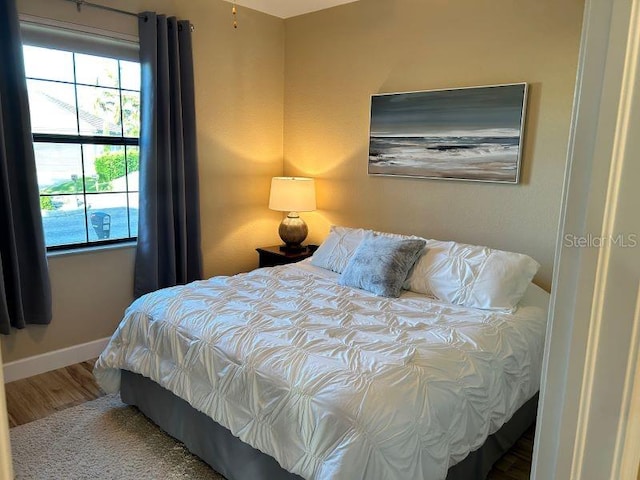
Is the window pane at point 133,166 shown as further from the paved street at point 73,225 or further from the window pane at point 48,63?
the window pane at point 48,63

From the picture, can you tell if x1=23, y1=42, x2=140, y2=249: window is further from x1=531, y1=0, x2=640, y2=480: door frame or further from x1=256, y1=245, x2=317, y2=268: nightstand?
x1=531, y1=0, x2=640, y2=480: door frame

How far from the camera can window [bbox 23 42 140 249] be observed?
2977 mm

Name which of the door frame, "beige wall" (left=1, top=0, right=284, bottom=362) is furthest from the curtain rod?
the door frame

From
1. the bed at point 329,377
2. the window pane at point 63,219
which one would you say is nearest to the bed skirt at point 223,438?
the bed at point 329,377

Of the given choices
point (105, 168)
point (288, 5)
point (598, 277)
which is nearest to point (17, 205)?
point (105, 168)

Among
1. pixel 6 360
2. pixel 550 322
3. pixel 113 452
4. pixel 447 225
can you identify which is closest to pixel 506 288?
pixel 447 225

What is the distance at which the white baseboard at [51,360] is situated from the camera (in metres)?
2.96

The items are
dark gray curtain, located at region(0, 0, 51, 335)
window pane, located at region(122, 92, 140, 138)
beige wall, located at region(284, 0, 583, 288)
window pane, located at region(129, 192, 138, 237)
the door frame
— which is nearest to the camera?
the door frame

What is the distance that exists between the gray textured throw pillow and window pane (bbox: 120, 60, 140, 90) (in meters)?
2.04

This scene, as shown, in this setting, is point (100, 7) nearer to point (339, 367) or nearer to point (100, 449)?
point (100, 449)

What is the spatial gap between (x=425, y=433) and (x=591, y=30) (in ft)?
4.48

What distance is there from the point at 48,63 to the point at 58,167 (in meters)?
0.66

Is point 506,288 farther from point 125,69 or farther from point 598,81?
point 125,69

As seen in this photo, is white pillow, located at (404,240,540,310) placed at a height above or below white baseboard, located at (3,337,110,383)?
above
